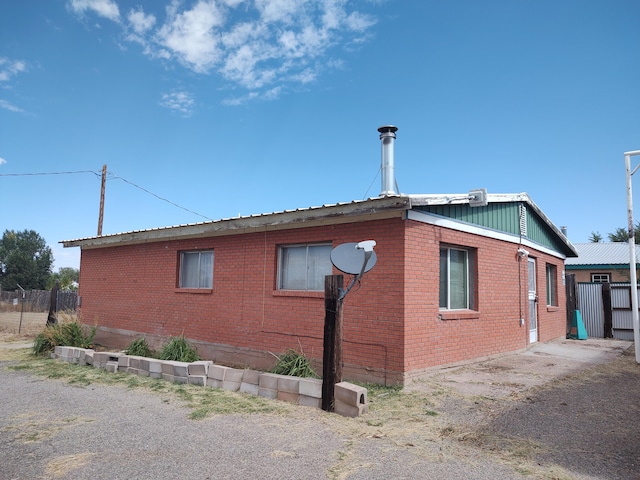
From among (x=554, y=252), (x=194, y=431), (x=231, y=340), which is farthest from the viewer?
(x=554, y=252)

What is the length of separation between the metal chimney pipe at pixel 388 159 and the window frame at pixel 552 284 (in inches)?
327

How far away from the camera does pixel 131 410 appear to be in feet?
21.1

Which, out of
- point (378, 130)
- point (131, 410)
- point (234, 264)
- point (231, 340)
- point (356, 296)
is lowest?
point (131, 410)

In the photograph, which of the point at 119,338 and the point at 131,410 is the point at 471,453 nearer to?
the point at 131,410

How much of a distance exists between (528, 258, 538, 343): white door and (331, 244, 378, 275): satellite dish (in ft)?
26.8

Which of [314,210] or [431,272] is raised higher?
[314,210]

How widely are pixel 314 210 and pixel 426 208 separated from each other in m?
1.96

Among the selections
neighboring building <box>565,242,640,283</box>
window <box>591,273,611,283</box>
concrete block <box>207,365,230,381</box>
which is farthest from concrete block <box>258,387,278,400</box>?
window <box>591,273,611,283</box>

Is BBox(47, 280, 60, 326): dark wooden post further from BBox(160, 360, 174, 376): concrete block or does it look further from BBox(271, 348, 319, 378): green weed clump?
BBox(271, 348, 319, 378): green weed clump

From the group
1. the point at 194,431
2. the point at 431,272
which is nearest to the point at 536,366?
the point at 431,272

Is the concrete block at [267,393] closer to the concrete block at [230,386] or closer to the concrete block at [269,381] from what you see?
the concrete block at [269,381]

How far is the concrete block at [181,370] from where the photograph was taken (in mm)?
8094

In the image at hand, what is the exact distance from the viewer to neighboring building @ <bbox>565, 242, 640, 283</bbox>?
80.9 feet

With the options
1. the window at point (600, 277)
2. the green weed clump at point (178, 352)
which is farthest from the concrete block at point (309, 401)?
the window at point (600, 277)
